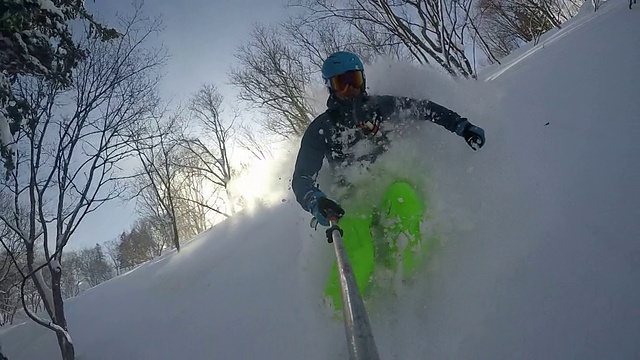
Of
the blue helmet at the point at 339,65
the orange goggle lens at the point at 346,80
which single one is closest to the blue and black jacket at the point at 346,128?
the orange goggle lens at the point at 346,80

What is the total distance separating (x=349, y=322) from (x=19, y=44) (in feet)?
18.4

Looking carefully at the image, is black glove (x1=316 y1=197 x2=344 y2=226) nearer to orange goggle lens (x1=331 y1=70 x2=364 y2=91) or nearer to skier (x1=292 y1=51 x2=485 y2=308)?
skier (x1=292 y1=51 x2=485 y2=308)

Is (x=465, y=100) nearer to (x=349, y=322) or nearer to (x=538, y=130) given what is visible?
(x=538, y=130)

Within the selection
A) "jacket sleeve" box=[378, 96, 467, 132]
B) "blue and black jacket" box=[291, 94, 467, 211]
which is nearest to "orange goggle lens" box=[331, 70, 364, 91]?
"blue and black jacket" box=[291, 94, 467, 211]

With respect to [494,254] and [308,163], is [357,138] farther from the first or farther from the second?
[494,254]

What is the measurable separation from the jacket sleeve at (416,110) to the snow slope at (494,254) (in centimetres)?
24

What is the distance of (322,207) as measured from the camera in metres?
2.56

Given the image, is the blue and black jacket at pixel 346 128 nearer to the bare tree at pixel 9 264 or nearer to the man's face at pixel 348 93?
the man's face at pixel 348 93

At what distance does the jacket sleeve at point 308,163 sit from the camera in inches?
117

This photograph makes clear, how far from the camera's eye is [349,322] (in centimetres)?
117

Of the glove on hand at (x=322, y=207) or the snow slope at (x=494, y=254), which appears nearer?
the snow slope at (x=494, y=254)

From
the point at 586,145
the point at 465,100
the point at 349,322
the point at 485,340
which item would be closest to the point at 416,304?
the point at 485,340

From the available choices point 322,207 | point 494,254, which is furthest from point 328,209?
point 494,254

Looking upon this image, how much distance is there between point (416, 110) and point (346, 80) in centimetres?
72
